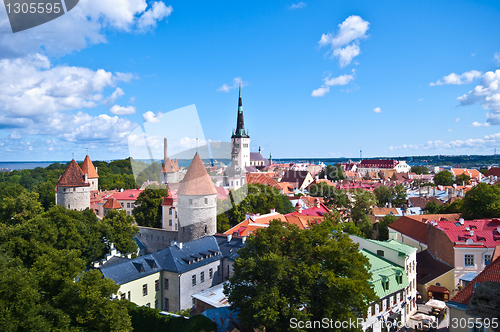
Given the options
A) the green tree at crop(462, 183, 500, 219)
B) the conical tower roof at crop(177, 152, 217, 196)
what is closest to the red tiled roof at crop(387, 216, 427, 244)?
the green tree at crop(462, 183, 500, 219)

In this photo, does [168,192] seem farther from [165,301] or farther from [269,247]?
[269,247]

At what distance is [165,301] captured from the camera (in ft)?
68.9

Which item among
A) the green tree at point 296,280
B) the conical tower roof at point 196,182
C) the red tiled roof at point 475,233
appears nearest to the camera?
the green tree at point 296,280

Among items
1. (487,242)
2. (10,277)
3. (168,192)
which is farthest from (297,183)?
(10,277)

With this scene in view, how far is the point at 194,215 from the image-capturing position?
2692 centimetres

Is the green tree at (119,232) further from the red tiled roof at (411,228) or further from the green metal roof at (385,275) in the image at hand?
the red tiled roof at (411,228)

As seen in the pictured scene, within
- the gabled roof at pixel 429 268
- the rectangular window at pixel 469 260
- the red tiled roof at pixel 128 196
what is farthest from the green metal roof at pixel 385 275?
the red tiled roof at pixel 128 196

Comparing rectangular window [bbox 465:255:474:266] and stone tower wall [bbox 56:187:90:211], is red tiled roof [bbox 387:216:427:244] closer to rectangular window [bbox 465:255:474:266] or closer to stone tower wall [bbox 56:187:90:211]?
rectangular window [bbox 465:255:474:266]

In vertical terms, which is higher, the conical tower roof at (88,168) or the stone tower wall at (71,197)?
the conical tower roof at (88,168)

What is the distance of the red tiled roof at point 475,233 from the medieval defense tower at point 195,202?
1789 cm

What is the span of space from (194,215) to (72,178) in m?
16.2

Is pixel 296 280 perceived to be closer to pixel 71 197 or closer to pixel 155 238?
pixel 155 238

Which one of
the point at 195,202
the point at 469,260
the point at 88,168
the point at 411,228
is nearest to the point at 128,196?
the point at 88,168

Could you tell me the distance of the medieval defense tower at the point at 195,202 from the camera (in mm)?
26797
